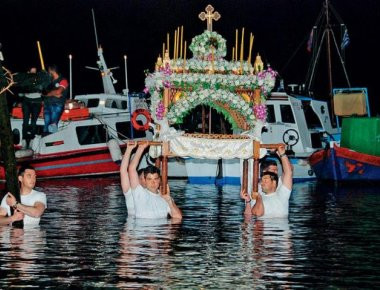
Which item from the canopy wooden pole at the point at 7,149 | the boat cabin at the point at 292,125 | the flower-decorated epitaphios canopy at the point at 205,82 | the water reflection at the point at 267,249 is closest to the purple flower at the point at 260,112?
the flower-decorated epitaphios canopy at the point at 205,82

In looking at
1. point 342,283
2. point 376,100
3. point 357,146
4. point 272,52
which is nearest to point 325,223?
point 342,283

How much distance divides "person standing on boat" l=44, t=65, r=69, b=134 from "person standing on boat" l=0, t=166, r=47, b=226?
1605 centimetres

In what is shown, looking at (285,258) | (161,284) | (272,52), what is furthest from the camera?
(272,52)

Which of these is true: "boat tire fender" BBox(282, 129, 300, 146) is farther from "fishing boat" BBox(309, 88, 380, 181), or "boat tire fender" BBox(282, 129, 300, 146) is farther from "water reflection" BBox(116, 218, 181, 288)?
"water reflection" BBox(116, 218, 181, 288)

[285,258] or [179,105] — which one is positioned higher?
[179,105]

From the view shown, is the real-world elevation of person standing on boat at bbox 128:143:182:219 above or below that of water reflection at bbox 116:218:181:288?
above

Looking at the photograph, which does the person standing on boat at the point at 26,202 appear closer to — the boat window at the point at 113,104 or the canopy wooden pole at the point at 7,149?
the canopy wooden pole at the point at 7,149

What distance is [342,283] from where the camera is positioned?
59.0 ft

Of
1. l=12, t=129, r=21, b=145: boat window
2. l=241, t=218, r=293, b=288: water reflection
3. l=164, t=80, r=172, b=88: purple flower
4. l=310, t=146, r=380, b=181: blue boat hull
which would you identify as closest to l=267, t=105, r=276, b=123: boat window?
l=310, t=146, r=380, b=181: blue boat hull

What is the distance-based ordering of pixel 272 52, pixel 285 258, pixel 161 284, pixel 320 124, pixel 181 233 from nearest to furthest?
pixel 161 284
pixel 285 258
pixel 181 233
pixel 320 124
pixel 272 52

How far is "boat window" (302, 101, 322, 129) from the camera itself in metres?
53.6

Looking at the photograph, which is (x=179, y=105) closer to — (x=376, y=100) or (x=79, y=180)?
(x=79, y=180)

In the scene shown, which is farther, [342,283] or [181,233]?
[181,233]

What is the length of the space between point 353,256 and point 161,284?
4.89 m
